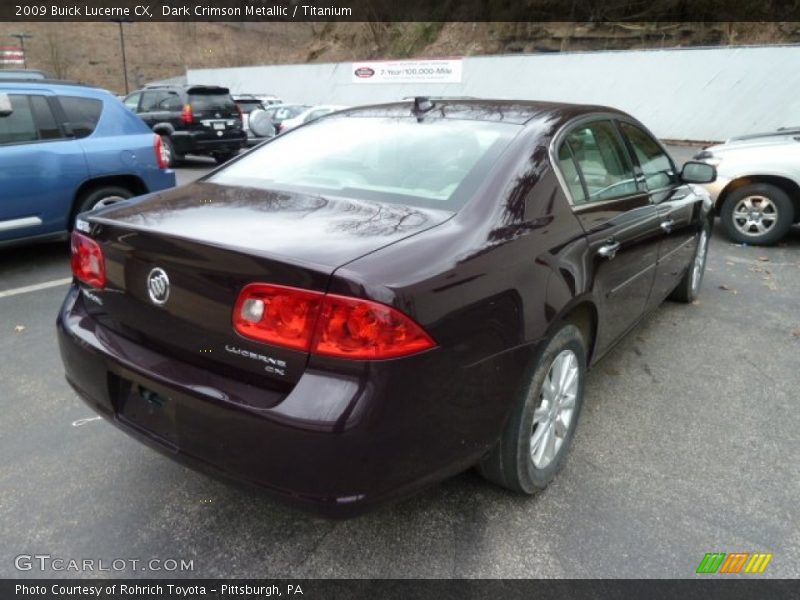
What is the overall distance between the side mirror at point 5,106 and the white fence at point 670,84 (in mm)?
18755

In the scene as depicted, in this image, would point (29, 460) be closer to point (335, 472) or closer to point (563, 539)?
point (335, 472)

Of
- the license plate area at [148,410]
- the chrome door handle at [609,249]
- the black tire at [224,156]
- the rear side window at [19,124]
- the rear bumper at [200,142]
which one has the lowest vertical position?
the black tire at [224,156]

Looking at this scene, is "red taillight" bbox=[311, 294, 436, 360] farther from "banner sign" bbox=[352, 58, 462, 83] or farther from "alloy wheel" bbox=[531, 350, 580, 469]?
"banner sign" bbox=[352, 58, 462, 83]

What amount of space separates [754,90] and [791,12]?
11.9 meters

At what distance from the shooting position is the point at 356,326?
5.58 feet

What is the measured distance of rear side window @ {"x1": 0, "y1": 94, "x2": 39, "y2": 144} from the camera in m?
5.19

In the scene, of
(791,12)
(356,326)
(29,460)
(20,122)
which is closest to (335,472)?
(356,326)

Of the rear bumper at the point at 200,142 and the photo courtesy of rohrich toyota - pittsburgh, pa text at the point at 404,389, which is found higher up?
the photo courtesy of rohrich toyota - pittsburgh, pa text at the point at 404,389

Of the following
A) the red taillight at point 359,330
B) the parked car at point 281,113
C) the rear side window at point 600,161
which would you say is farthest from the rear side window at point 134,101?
the red taillight at point 359,330

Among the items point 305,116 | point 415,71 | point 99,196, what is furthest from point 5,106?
point 415,71

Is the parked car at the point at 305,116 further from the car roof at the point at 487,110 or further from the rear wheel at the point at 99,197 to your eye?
the car roof at the point at 487,110

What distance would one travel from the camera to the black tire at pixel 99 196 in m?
5.64

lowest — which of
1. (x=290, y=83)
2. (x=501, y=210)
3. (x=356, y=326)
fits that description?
(x=290, y=83)

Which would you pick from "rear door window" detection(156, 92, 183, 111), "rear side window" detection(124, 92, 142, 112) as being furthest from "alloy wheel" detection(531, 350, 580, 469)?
"rear side window" detection(124, 92, 142, 112)
